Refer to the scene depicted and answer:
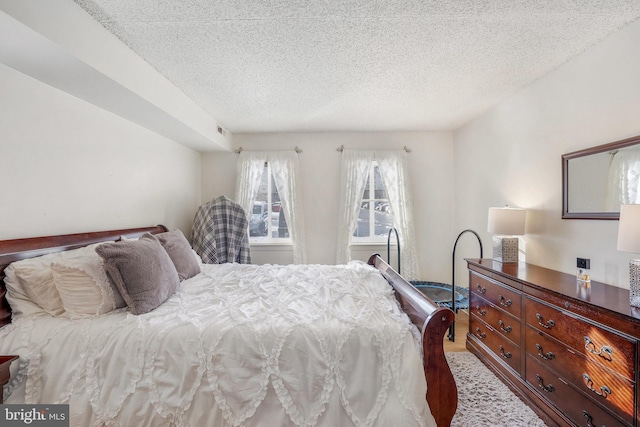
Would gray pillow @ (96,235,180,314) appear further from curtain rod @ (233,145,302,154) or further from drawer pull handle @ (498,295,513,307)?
curtain rod @ (233,145,302,154)

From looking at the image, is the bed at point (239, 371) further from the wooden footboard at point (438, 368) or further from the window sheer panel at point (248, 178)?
the window sheer panel at point (248, 178)

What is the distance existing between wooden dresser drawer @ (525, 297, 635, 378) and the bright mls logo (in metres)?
2.69

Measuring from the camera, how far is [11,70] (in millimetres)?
1700

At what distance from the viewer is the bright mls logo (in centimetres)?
125

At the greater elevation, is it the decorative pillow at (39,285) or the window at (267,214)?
the window at (267,214)

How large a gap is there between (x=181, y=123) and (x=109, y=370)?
227cm

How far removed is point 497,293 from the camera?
221cm

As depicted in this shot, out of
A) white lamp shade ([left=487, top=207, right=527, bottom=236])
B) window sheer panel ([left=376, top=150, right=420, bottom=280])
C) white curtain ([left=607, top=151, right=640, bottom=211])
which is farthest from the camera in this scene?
window sheer panel ([left=376, top=150, right=420, bottom=280])

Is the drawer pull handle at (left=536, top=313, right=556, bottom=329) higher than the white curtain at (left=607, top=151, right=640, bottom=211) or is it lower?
lower

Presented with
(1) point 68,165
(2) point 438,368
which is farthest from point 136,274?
(2) point 438,368

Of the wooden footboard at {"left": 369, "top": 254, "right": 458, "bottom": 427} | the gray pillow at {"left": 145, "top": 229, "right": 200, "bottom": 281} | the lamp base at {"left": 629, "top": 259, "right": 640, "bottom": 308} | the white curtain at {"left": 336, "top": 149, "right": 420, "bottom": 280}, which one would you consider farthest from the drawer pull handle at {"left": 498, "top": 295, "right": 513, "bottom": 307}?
the gray pillow at {"left": 145, "top": 229, "right": 200, "bottom": 281}

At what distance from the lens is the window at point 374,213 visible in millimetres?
4262

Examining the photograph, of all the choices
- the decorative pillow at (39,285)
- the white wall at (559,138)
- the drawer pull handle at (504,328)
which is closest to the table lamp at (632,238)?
the white wall at (559,138)

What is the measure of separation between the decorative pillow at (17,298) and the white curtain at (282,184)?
105 inches
